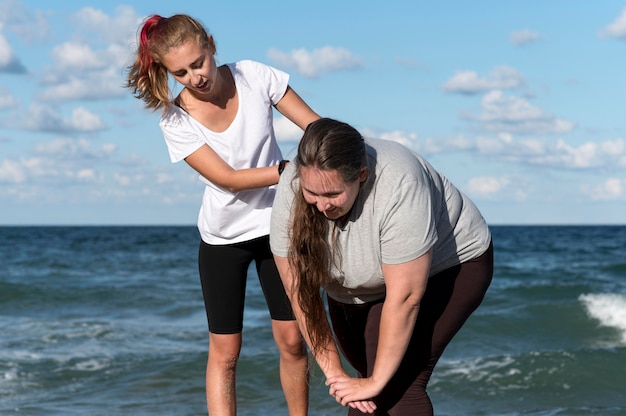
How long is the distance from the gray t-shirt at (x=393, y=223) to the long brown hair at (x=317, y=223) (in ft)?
0.15

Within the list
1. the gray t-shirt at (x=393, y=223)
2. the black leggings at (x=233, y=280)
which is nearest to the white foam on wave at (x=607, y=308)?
the black leggings at (x=233, y=280)

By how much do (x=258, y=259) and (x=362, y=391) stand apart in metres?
1.05

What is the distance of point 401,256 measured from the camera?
3.00 metres

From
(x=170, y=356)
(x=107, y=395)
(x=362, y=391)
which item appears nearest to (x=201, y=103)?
(x=362, y=391)

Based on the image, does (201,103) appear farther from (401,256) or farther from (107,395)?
(107,395)

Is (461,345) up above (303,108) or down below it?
below

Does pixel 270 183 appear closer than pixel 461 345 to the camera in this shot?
Yes

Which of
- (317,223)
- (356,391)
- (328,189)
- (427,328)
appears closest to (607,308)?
(427,328)

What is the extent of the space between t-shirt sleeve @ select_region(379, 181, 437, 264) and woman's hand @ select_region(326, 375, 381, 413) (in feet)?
1.77

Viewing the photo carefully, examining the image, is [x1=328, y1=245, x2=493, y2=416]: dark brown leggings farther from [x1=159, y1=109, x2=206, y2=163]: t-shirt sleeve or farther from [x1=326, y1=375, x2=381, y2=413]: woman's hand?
[x1=159, y1=109, x2=206, y2=163]: t-shirt sleeve

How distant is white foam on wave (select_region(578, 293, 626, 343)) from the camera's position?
11604 millimetres

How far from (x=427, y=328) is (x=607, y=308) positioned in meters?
10.0

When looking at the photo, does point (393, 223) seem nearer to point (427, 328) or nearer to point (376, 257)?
point (376, 257)

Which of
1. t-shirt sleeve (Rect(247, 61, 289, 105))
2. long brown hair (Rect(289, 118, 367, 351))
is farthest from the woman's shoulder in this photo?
long brown hair (Rect(289, 118, 367, 351))
